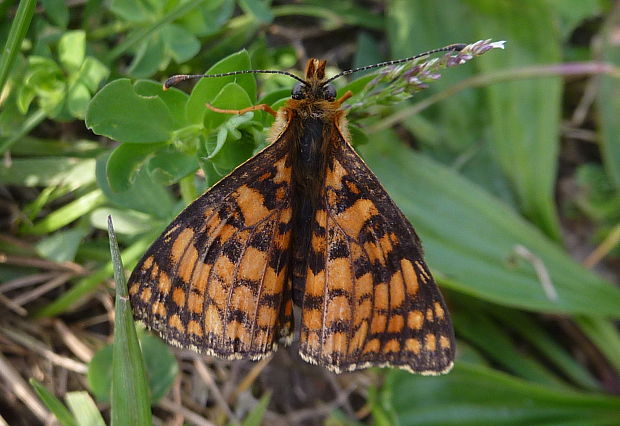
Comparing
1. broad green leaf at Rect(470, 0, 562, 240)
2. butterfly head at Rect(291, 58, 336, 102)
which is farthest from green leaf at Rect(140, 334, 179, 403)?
broad green leaf at Rect(470, 0, 562, 240)

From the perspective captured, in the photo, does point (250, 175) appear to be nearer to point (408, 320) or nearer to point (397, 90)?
point (397, 90)

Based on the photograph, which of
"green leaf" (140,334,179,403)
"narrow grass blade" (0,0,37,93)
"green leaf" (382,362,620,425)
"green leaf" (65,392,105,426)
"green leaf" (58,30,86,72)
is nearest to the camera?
"narrow grass blade" (0,0,37,93)

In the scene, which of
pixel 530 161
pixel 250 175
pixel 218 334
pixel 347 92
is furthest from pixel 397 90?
pixel 530 161

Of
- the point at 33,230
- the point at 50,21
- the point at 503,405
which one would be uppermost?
the point at 50,21

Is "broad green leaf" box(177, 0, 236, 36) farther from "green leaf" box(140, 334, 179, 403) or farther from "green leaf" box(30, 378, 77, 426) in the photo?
"green leaf" box(30, 378, 77, 426)

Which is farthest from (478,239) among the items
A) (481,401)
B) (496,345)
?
(481,401)

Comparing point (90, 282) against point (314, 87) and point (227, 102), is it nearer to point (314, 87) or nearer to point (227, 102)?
point (227, 102)
